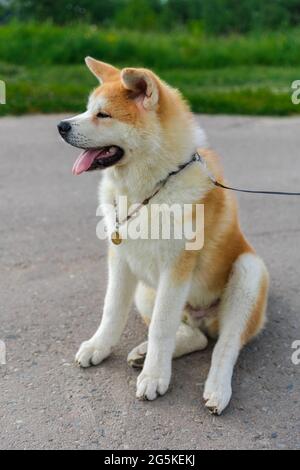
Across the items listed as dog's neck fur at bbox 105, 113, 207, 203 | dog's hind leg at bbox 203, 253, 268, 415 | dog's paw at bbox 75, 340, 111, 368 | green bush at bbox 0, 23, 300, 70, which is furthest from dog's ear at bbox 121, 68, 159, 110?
green bush at bbox 0, 23, 300, 70

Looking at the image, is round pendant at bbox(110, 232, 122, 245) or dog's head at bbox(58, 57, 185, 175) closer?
dog's head at bbox(58, 57, 185, 175)

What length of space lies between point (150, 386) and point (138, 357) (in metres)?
0.26

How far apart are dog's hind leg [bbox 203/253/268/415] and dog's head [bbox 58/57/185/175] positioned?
813 millimetres

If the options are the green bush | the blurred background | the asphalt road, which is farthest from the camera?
the green bush

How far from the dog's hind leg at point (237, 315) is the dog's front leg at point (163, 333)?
8.3 inches

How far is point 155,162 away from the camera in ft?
9.23

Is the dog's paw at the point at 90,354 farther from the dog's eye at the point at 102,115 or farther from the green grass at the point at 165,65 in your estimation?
the green grass at the point at 165,65

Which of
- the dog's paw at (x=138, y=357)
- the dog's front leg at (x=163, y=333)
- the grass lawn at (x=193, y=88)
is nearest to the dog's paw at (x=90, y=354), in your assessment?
the dog's paw at (x=138, y=357)

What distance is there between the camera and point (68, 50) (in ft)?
36.7

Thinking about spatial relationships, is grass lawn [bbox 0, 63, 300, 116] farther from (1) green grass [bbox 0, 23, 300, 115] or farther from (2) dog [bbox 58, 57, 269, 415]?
(2) dog [bbox 58, 57, 269, 415]

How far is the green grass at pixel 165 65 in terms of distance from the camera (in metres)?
8.39

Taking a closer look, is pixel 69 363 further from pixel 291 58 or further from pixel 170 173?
pixel 291 58

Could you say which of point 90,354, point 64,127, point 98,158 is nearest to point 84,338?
point 90,354

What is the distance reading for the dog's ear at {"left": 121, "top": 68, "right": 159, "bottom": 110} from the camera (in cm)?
269
